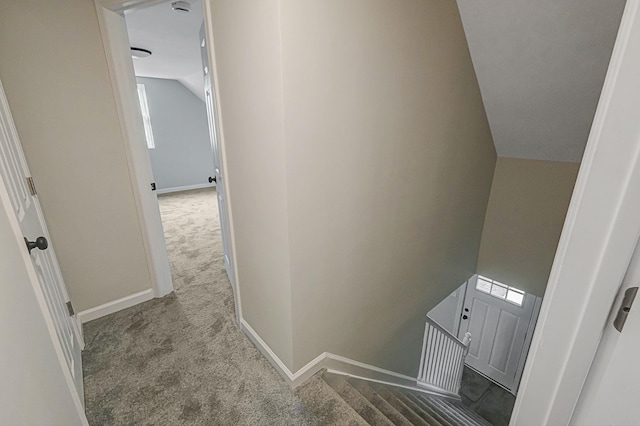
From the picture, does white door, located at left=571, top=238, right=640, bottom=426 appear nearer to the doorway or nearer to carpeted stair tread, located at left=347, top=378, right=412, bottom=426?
carpeted stair tread, located at left=347, top=378, right=412, bottom=426

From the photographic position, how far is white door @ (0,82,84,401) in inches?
49.0

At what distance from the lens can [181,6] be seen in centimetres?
227

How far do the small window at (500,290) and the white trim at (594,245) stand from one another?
396 cm

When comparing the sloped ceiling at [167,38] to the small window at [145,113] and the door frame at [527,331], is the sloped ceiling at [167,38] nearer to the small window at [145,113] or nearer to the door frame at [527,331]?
the small window at [145,113]

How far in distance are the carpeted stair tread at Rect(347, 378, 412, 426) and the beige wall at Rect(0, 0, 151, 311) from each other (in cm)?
195

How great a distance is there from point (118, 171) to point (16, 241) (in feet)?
3.69

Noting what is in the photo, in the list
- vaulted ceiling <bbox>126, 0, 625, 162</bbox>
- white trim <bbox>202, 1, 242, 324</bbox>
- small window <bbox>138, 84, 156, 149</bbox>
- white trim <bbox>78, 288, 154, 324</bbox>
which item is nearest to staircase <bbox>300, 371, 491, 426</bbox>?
white trim <bbox>202, 1, 242, 324</bbox>

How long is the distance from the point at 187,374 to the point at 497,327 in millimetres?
4543

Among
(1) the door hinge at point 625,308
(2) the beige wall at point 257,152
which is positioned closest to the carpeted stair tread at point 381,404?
(2) the beige wall at point 257,152

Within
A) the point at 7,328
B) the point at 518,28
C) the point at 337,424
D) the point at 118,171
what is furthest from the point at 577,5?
the point at 118,171

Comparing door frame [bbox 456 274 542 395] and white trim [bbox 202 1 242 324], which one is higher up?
white trim [bbox 202 1 242 324]

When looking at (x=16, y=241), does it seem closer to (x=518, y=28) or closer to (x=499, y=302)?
(x=518, y=28)

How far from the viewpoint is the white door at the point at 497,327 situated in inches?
163

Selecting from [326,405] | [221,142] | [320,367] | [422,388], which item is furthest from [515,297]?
[221,142]
